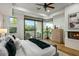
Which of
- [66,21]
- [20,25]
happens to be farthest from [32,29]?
[66,21]

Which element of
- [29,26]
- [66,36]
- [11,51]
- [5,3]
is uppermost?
[5,3]

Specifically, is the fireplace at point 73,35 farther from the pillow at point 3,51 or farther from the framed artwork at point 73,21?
→ the pillow at point 3,51

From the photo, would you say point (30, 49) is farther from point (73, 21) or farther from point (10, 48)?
point (73, 21)

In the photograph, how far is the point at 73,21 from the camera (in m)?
2.73

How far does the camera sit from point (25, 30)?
9.07 feet

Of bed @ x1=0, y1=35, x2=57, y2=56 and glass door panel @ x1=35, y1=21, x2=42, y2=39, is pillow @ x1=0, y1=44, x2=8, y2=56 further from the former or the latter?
glass door panel @ x1=35, y1=21, x2=42, y2=39

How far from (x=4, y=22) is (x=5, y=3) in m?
0.43

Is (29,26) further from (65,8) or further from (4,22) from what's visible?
(65,8)

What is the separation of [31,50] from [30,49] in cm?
3

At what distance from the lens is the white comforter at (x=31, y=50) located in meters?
2.44

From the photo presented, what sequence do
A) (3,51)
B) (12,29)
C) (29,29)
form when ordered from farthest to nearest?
(29,29)
(12,29)
(3,51)

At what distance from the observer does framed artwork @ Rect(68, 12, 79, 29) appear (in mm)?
2619

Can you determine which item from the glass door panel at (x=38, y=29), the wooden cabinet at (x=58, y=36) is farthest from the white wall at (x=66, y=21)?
the glass door panel at (x=38, y=29)

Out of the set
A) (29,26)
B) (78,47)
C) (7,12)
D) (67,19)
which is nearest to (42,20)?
(29,26)
